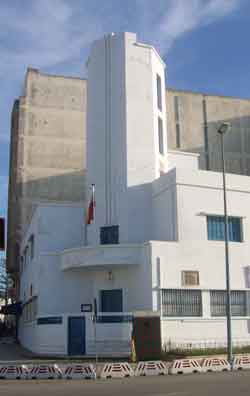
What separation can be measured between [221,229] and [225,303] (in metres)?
4.26

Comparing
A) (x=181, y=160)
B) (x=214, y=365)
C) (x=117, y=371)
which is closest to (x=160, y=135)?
(x=181, y=160)

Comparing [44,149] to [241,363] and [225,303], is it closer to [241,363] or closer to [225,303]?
[225,303]

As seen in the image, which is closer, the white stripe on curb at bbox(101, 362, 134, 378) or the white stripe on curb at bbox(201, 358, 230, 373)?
the white stripe on curb at bbox(101, 362, 134, 378)

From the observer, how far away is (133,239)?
34188 millimetres

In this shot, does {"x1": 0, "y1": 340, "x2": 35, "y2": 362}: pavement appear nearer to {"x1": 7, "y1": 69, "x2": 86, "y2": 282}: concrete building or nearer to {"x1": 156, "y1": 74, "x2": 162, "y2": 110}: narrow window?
{"x1": 156, "y1": 74, "x2": 162, "y2": 110}: narrow window

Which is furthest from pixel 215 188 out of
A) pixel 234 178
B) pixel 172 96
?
pixel 172 96

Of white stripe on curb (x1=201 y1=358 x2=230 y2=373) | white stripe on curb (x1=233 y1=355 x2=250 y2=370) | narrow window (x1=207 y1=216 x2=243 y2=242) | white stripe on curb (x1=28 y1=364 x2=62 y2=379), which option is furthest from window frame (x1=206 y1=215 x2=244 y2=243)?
white stripe on curb (x1=28 y1=364 x2=62 y2=379)

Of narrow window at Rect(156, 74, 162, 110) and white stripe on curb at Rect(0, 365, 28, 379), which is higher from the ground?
narrow window at Rect(156, 74, 162, 110)

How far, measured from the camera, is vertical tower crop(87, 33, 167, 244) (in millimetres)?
35094

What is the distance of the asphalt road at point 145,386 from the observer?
1456 cm

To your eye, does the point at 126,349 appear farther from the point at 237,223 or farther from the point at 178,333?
the point at 237,223

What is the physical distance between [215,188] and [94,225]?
329 inches

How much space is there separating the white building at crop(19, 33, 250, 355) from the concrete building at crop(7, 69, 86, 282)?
732 inches

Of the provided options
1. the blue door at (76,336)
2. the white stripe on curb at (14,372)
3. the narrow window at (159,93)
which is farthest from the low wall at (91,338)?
the narrow window at (159,93)
